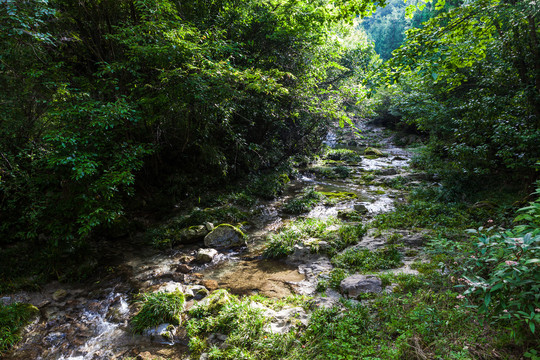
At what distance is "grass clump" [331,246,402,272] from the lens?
5602 millimetres

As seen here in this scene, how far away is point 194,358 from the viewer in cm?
382

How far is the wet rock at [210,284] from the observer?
227 inches

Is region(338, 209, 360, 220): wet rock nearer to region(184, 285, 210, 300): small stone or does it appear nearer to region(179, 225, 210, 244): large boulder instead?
region(179, 225, 210, 244): large boulder

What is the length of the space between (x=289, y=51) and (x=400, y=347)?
12141 millimetres

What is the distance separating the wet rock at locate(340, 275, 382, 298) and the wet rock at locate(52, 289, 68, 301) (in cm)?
610

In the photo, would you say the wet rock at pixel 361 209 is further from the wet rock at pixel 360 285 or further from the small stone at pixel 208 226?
the small stone at pixel 208 226

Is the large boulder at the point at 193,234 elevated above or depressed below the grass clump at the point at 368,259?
above

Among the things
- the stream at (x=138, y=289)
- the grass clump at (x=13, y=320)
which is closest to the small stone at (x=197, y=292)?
the stream at (x=138, y=289)

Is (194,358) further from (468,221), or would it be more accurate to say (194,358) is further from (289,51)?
(289,51)

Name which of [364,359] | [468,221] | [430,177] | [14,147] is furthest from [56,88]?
[430,177]

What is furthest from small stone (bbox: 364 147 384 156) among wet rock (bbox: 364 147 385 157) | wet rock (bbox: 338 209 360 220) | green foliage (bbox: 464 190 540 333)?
green foliage (bbox: 464 190 540 333)

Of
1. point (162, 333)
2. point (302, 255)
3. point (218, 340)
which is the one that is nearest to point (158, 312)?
point (162, 333)

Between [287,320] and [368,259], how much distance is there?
2754 mm

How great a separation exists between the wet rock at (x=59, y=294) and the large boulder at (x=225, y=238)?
355cm
